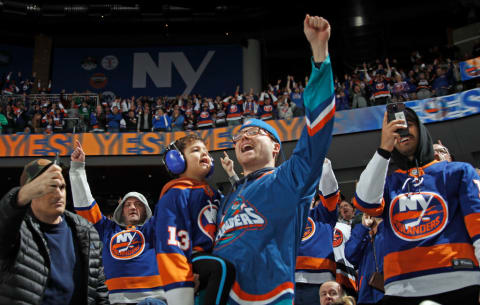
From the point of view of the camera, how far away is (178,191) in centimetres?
220

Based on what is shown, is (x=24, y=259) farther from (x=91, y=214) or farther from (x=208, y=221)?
(x=91, y=214)

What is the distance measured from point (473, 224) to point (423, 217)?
0.74 ft

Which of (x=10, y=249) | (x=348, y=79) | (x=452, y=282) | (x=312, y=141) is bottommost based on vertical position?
(x=452, y=282)

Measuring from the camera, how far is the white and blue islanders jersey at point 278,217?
1934 mm

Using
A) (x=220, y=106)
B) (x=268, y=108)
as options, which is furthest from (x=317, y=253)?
(x=220, y=106)

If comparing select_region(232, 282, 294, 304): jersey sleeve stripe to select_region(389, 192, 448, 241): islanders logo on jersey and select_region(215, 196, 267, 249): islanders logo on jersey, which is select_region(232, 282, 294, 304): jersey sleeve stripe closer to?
select_region(215, 196, 267, 249): islanders logo on jersey

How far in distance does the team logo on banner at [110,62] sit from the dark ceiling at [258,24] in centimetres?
62

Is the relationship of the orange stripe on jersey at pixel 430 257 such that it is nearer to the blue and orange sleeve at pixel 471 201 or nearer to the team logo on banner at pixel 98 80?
the blue and orange sleeve at pixel 471 201

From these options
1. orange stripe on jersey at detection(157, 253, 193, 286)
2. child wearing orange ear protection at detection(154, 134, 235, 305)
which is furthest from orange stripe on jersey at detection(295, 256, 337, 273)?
orange stripe on jersey at detection(157, 253, 193, 286)

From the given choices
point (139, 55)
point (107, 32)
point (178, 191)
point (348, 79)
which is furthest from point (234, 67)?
point (178, 191)

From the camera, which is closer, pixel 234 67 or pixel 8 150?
pixel 8 150

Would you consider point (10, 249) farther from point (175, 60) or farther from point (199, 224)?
point (175, 60)

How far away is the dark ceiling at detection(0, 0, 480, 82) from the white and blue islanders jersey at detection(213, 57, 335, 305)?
14746mm

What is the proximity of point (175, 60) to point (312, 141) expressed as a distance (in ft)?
59.8
